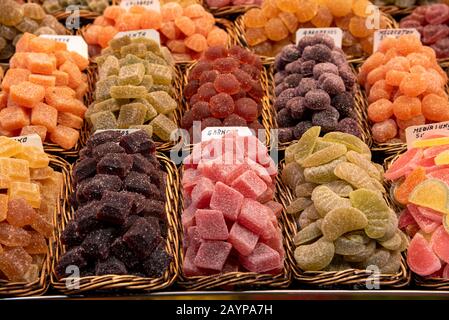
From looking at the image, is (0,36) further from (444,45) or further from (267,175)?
(444,45)

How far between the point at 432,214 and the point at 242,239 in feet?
2.44

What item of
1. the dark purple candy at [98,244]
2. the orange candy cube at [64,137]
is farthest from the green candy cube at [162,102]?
the dark purple candy at [98,244]

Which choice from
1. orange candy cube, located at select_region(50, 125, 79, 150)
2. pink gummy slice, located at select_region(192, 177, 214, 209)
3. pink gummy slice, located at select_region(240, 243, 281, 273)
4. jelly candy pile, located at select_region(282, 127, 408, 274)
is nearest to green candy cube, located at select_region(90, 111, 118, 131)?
orange candy cube, located at select_region(50, 125, 79, 150)

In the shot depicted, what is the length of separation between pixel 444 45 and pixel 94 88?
1.90 metres

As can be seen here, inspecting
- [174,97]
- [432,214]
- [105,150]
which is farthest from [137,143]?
[432,214]

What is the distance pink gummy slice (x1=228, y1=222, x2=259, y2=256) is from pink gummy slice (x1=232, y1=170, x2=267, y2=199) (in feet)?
0.48

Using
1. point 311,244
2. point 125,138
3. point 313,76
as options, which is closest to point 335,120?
point 313,76

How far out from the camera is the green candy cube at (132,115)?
2.84 m

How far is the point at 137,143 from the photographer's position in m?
2.58

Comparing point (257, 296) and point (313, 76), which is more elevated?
point (313, 76)

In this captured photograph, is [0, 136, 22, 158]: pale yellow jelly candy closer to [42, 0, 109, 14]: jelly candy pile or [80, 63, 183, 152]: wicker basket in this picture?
[80, 63, 183, 152]: wicker basket

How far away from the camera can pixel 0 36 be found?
11.1 feet

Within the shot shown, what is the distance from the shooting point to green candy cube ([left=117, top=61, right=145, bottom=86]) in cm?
293

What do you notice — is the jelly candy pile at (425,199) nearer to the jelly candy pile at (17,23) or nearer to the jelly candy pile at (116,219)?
the jelly candy pile at (116,219)
